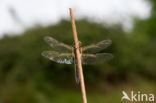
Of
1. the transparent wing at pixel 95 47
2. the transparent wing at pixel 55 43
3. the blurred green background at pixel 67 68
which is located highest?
the blurred green background at pixel 67 68

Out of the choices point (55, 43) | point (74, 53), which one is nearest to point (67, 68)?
point (55, 43)

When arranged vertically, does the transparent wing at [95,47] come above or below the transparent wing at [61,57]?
above

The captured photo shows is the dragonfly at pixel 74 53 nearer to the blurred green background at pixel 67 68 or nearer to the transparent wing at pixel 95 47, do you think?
the transparent wing at pixel 95 47

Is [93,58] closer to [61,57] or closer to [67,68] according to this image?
[61,57]

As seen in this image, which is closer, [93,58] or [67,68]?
[93,58]

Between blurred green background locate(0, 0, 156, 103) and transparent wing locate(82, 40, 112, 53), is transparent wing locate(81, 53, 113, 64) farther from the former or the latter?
blurred green background locate(0, 0, 156, 103)

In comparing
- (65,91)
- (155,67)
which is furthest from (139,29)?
(65,91)

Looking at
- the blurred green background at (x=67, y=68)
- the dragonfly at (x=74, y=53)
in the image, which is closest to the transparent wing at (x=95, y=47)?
the dragonfly at (x=74, y=53)

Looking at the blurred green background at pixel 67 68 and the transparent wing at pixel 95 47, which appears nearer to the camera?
the transparent wing at pixel 95 47
